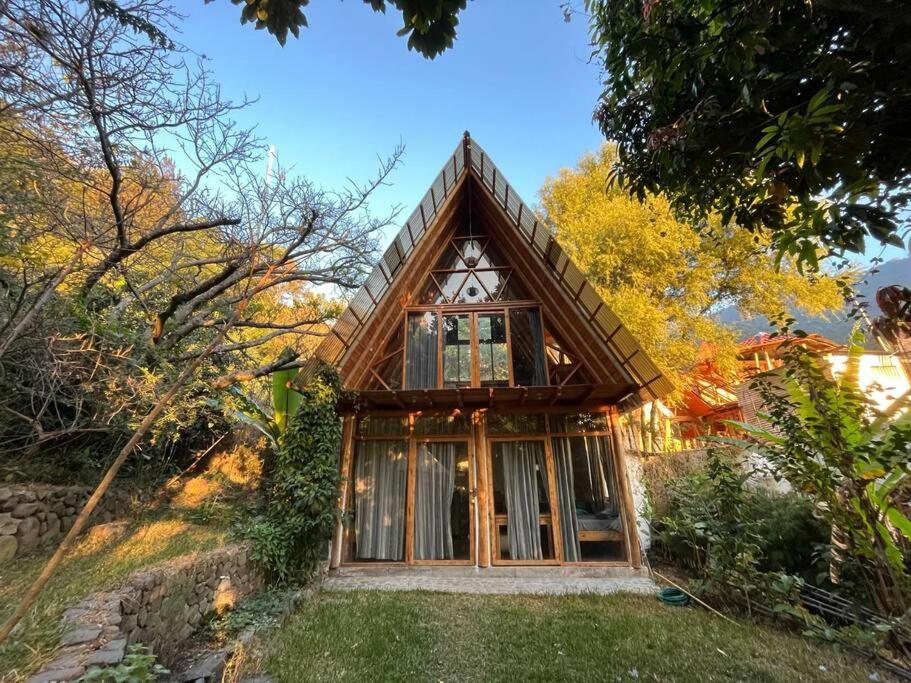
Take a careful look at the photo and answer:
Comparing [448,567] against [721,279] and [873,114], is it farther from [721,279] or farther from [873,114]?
[721,279]

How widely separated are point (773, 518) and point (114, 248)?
9.85 meters

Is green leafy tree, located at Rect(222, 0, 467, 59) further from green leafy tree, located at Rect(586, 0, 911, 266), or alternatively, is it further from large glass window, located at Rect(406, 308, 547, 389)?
large glass window, located at Rect(406, 308, 547, 389)

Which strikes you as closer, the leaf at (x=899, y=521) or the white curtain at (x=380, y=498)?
the leaf at (x=899, y=521)

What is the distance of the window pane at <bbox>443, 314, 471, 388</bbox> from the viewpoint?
7.38 metres

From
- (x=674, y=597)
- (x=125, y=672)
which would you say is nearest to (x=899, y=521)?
(x=674, y=597)

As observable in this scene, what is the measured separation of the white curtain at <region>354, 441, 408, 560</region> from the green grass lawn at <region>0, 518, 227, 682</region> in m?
2.23

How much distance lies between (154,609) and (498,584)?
4451mm

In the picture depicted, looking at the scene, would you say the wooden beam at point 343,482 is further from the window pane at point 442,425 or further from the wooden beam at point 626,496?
the wooden beam at point 626,496

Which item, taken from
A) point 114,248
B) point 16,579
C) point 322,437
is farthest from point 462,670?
point 114,248

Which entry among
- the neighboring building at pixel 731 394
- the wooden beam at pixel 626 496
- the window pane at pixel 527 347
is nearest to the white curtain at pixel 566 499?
the wooden beam at pixel 626 496

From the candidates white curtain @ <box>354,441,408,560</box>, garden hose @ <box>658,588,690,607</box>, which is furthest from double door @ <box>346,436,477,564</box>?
garden hose @ <box>658,588,690,607</box>

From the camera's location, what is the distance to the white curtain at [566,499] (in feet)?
21.4

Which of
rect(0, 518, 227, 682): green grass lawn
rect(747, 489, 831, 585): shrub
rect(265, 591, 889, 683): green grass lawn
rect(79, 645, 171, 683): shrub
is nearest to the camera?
rect(79, 645, 171, 683): shrub

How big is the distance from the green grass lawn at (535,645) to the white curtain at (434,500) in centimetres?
160
